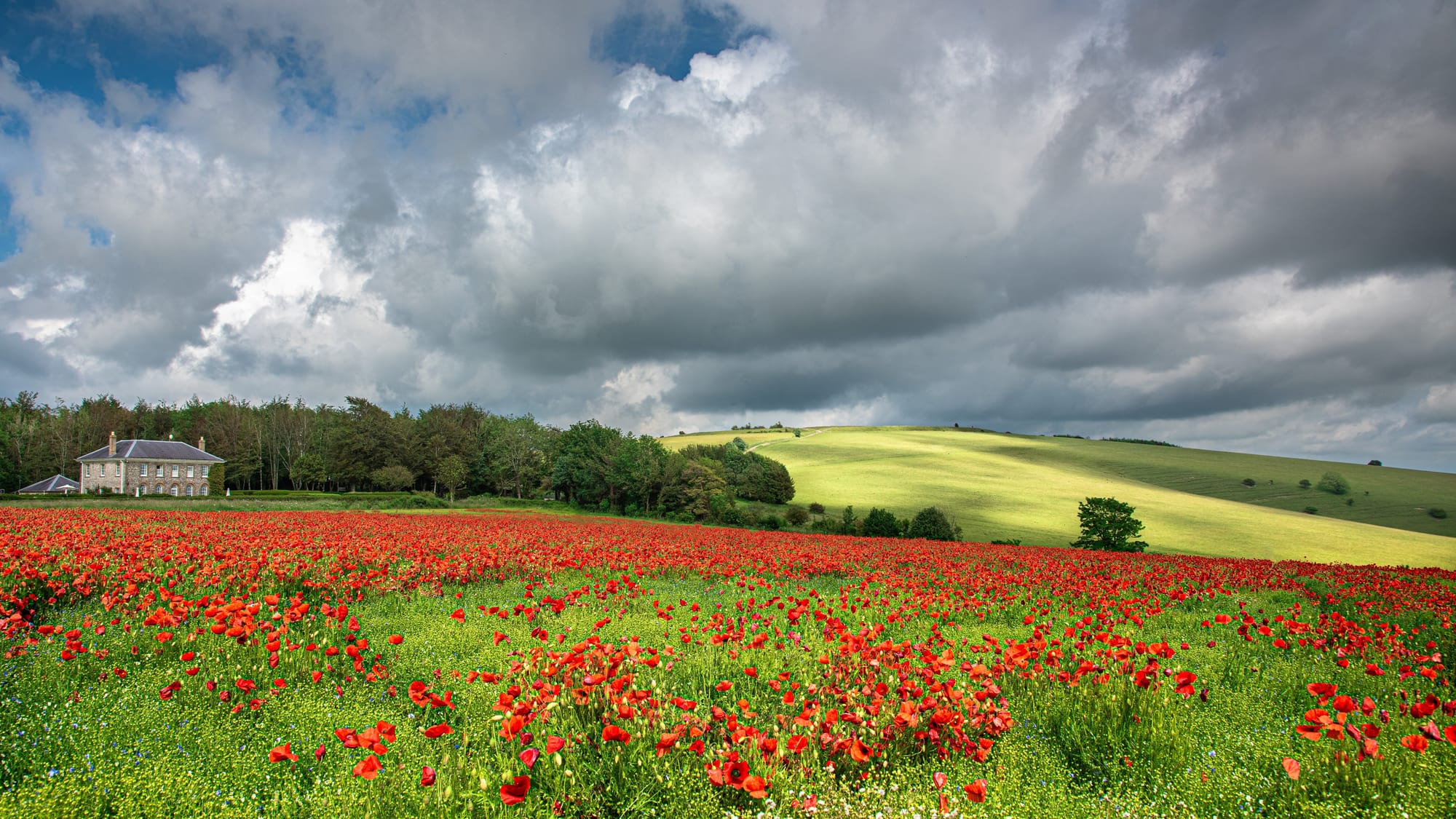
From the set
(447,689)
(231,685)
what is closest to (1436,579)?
(447,689)

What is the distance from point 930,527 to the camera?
4544cm

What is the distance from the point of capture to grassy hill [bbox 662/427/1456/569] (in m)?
49.0

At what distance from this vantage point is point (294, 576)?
35.2ft

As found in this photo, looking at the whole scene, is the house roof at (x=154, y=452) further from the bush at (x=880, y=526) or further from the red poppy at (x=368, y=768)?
the red poppy at (x=368, y=768)

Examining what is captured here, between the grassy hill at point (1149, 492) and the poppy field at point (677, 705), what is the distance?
42.9m

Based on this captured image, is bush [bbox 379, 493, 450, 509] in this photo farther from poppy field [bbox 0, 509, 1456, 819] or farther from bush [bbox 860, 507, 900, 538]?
poppy field [bbox 0, 509, 1456, 819]

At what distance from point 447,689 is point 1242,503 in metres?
91.7

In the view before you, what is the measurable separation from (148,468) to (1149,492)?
370ft

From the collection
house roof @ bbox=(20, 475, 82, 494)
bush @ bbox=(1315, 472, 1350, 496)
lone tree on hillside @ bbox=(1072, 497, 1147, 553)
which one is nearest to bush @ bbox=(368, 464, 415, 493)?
house roof @ bbox=(20, 475, 82, 494)

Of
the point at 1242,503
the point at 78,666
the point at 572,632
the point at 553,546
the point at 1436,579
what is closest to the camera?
the point at 78,666

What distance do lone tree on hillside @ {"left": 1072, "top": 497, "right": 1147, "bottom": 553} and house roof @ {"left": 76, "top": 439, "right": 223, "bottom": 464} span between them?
91.1 m

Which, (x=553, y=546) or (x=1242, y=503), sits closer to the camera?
(x=553, y=546)

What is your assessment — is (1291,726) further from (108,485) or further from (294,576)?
(108,485)

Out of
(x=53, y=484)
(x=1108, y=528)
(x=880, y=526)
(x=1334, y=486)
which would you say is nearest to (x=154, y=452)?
(x=53, y=484)
